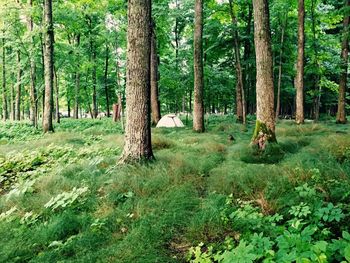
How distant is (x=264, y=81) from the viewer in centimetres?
809

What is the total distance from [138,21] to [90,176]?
11.8 ft

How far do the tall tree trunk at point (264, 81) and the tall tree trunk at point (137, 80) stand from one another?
10.1 feet

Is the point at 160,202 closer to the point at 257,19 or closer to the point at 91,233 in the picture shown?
the point at 91,233

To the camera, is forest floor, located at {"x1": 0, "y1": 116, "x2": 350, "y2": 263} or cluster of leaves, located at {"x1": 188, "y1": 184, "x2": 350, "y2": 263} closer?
cluster of leaves, located at {"x1": 188, "y1": 184, "x2": 350, "y2": 263}

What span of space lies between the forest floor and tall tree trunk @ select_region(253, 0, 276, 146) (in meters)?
0.81

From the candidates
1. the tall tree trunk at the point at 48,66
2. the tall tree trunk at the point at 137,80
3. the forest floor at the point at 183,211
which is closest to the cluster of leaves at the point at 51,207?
the forest floor at the point at 183,211

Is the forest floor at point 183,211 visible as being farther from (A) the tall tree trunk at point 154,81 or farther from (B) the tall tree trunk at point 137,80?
(A) the tall tree trunk at point 154,81

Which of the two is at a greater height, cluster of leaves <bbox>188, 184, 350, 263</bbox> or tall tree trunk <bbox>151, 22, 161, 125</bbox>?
tall tree trunk <bbox>151, 22, 161, 125</bbox>

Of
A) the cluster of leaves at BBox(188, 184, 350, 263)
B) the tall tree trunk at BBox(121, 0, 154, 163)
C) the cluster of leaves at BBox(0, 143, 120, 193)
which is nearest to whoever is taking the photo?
the cluster of leaves at BBox(188, 184, 350, 263)

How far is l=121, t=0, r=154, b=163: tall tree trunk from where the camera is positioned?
691 centimetres

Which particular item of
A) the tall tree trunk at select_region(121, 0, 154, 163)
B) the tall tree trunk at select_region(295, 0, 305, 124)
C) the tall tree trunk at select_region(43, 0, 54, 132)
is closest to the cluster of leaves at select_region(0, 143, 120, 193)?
the tall tree trunk at select_region(121, 0, 154, 163)

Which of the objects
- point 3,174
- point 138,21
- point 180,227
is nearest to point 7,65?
point 3,174

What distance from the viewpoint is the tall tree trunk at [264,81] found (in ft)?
26.4

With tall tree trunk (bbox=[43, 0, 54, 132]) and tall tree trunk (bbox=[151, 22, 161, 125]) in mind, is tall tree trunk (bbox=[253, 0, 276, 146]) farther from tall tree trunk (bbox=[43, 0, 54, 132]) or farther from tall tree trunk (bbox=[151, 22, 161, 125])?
tall tree trunk (bbox=[43, 0, 54, 132])
